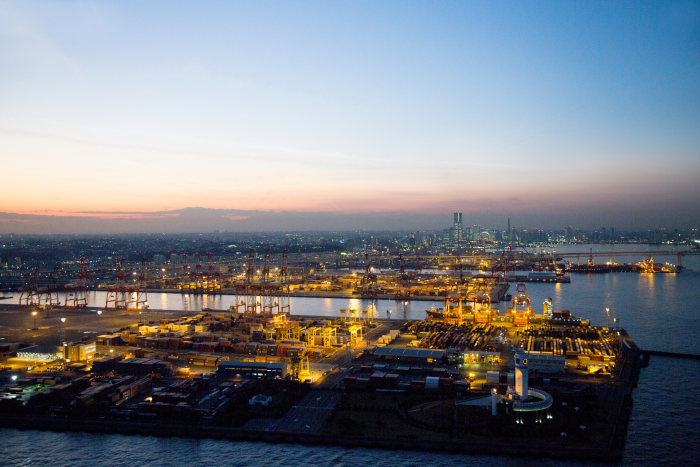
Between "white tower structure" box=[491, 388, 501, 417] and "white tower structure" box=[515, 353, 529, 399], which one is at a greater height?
"white tower structure" box=[515, 353, 529, 399]

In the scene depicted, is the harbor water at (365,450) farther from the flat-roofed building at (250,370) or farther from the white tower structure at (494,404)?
the flat-roofed building at (250,370)

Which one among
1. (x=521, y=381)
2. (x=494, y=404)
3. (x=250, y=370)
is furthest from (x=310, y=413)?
(x=521, y=381)

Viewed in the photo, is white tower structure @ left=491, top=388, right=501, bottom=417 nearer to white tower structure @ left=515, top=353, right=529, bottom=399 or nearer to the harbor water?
white tower structure @ left=515, top=353, right=529, bottom=399

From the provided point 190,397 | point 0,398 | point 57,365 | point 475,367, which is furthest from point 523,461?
point 57,365

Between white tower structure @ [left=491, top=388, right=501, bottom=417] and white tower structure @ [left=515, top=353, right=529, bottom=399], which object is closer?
white tower structure @ [left=491, top=388, right=501, bottom=417]

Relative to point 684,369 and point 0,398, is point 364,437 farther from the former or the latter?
point 684,369

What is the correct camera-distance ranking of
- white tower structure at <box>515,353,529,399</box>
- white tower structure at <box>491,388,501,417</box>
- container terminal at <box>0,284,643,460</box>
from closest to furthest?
container terminal at <box>0,284,643,460</box>
white tower structure at <box>491,388,501,417</box>
white tower structure at <box>515,353,529,399</box>

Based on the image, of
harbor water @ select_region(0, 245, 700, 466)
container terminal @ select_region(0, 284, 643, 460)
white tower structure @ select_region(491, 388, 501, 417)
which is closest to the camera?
harbor water @ select_region(0, 245, 700, 466)

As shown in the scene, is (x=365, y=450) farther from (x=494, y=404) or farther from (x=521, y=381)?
(x=521, y=381)

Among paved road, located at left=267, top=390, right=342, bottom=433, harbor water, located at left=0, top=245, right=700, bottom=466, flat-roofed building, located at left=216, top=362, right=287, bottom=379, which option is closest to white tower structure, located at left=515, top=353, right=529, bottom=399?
harbor water, located at left=0, top=245, right=700, bottom=466
